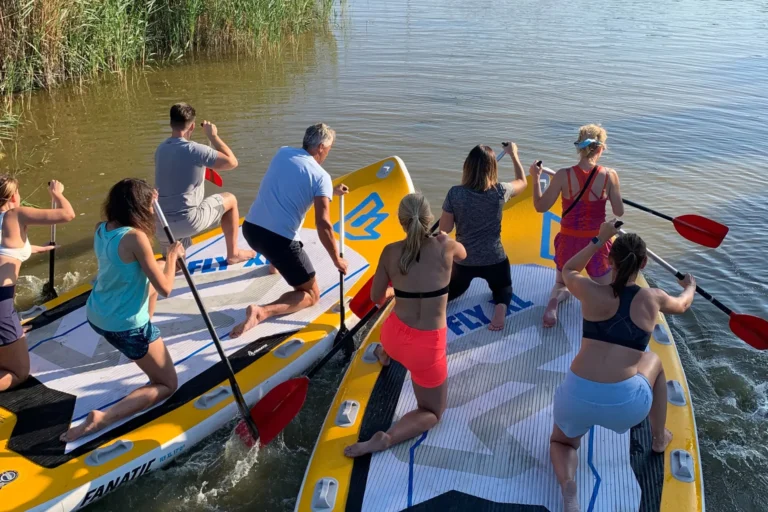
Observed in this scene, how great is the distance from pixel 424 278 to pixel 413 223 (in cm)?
36

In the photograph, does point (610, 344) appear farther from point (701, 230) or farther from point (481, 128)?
point (481, 128)

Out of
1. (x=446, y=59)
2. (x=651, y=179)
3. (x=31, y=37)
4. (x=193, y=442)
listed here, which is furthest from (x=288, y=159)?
(x=446, y=59)

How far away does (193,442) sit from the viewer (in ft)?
15.0

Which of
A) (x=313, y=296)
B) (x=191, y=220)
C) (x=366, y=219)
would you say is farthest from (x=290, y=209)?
(x=366, y=219)

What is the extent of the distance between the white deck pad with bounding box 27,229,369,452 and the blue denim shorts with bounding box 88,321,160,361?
50 centimetres

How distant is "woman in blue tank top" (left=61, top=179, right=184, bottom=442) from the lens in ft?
13.3

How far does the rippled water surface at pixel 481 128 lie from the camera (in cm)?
493

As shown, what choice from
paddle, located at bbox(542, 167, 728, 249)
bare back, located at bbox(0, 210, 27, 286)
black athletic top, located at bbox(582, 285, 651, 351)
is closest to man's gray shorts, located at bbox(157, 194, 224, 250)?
bare back, located at bbox(0, 210, 27, 286)

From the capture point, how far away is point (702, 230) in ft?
17.7

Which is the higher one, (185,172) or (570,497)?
(185,172)

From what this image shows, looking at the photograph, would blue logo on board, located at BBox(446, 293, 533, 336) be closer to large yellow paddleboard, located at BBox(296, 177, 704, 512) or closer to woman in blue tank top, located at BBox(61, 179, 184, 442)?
large yellow paddleboard, located at BBox(296, 177, 704, 512)

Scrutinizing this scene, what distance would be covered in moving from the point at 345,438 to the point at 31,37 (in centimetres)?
1021

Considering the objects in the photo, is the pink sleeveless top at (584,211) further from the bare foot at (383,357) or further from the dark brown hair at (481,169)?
the bare foot at (383,357)

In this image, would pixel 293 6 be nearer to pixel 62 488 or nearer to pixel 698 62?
pixel 698 62
